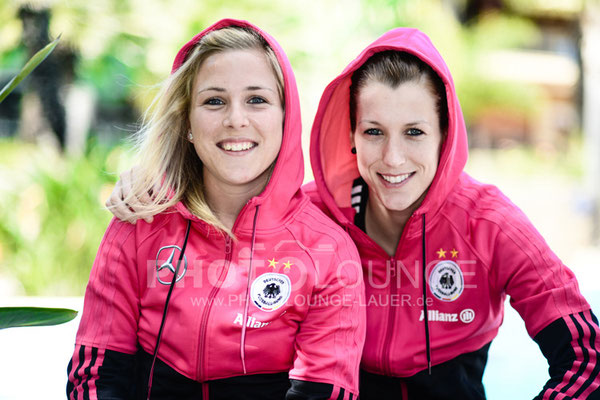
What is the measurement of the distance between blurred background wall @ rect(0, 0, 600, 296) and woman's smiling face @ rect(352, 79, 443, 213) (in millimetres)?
843

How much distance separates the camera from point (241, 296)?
2.04m

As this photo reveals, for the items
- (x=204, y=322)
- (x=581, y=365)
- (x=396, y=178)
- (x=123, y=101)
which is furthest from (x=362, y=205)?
(x=123, y=101)

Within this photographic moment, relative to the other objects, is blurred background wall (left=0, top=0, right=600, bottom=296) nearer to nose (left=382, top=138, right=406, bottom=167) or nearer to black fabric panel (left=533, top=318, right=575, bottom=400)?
nose (left=382, top=138, right=406, bottom=167)

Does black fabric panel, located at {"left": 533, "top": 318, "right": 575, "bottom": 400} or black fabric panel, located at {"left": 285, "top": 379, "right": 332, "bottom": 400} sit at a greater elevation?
black fabric panel, located at {"left": 533, "top": 318, "right": 575, "bottom": 400}

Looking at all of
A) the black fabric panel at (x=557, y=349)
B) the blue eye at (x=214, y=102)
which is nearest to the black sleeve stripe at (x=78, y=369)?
the blue eye at (x=214, y=102)


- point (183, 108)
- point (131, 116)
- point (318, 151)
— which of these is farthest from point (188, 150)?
point (131, 116)

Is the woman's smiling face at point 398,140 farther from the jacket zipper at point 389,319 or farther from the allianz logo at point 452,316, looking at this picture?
the allianz logo at point 452,316

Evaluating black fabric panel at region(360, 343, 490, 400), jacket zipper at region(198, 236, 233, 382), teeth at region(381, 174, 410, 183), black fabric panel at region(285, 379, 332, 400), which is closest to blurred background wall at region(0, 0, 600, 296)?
jacket zipper at region(198, 236, 233, 382)

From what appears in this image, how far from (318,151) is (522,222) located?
83 centimetres

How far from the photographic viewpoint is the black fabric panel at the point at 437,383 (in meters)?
2.18

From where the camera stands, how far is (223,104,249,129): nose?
2.04 metres

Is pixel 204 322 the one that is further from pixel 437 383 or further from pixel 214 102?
pixel 437 383

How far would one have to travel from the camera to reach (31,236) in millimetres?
4648

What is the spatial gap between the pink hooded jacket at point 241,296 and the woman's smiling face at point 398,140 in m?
0.24
